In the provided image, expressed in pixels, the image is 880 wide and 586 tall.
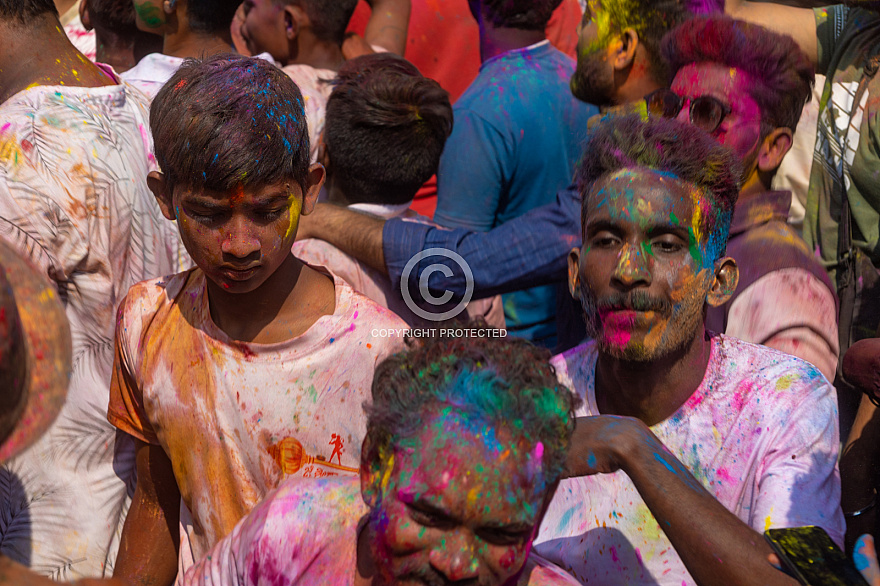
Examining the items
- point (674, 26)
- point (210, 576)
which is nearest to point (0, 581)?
point (210, 576)

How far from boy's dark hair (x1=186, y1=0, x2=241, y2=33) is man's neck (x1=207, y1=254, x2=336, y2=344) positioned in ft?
5.71

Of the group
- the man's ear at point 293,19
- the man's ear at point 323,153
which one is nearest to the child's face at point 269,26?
the man's ear at point 293,19

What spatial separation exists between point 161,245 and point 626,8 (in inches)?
80.1

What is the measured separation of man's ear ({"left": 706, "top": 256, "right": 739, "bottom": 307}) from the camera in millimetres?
2254

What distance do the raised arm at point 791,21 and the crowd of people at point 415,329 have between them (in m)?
0.21

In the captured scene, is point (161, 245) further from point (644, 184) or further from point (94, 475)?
point (644, 184)

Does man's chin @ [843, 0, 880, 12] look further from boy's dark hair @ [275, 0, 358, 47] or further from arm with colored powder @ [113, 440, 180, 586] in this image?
arm with colored powder @ [113, 440, 180, 586]

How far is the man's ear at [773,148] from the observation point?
2.81 m

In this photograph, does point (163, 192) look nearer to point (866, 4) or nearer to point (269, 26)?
point (269, 26)

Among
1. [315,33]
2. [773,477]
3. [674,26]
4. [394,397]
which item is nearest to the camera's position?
[394,397]

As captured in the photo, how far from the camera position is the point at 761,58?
2.80 metres

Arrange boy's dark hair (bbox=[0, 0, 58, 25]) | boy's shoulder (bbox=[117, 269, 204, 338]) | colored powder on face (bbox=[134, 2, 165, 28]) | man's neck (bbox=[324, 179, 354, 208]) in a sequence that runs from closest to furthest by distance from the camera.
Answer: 1. boy's shoulder (bbox=[117, 269, 204, 338])
2. boy's dark hair (bbox=[0, 0, 58, 25])
3. man's neck (bbox=[324, 179, 354, 208])
4. colored powder on face (bbox=[134, 2, 165, 28])

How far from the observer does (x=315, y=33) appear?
Result: 397 centimetres

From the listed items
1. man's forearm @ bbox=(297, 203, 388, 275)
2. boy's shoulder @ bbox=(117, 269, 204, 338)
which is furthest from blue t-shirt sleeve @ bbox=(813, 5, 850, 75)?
boy's shoulder @ bbox=(117, 269, 204, 338)
